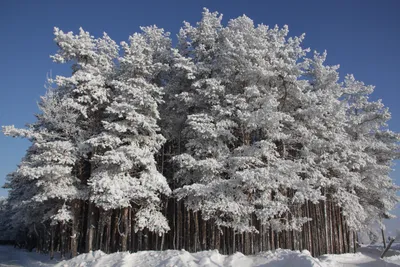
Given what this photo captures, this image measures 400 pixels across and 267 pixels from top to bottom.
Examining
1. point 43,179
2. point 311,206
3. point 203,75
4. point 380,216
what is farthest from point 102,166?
point 380,216

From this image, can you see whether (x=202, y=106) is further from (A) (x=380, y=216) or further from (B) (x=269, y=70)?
(A) (x=380, y=216)

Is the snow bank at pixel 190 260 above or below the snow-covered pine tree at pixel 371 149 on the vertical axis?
below

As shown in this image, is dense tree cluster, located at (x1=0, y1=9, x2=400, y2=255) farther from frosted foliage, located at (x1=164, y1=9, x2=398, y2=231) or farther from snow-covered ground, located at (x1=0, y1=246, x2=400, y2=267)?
snow-covered ground, located at (x1=0, y1=246, x2=400, y2=267)

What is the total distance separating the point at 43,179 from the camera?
681 inches

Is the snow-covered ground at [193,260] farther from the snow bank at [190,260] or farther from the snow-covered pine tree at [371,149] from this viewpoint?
the snow-covered pine tree at [371,149]

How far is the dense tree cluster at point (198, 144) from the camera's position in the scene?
16.6 m

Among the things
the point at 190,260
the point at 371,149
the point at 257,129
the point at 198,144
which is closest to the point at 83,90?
the point at 198,144

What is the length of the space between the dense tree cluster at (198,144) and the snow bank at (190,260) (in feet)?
8.10

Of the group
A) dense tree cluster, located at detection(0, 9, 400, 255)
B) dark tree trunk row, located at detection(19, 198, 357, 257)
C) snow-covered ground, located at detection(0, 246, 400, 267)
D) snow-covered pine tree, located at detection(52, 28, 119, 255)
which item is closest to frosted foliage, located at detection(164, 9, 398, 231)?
dense tree cluster, located at detection(0, 9, 400, 255)

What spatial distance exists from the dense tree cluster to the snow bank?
2.47m

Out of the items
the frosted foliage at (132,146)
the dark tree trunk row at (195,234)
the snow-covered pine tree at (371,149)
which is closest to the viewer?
the frosted foliage at (132,146)

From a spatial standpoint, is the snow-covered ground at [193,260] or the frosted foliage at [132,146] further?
the frosted foliage at [132,146]

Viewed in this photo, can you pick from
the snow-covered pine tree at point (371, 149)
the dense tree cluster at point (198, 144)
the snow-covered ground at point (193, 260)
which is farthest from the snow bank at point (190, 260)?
the snow-covered pine tree at point (371, 149)

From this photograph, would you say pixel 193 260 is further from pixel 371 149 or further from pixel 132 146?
pixel 371 149
